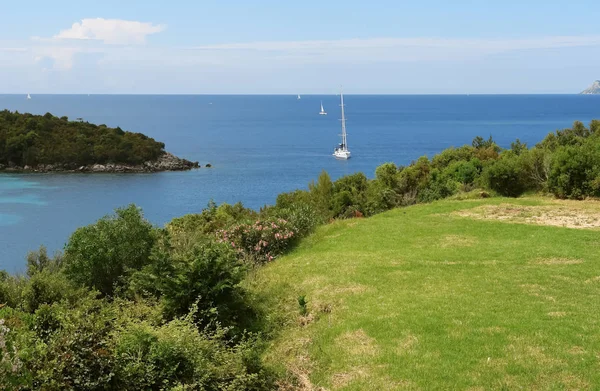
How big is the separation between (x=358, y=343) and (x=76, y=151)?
78.7m

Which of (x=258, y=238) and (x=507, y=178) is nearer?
(x=258, y=238)

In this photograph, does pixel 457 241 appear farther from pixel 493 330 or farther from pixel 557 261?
pixel 493 330

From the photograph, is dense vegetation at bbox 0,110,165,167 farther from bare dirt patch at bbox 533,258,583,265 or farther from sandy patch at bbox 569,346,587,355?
sandy patch at bbox 569,346,587,355

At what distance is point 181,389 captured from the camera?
6672 millimetres

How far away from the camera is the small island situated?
77375mm

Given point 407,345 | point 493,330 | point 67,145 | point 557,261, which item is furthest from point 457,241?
point 67,145

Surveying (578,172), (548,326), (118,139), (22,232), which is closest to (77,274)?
(548,326)

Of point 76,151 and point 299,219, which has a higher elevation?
point 76,151

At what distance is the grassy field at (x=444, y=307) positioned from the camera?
24.4 ft

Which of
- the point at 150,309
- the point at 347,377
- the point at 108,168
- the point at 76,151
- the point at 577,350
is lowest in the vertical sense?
the point at 108,168

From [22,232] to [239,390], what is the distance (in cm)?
4473

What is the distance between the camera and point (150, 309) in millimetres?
9945

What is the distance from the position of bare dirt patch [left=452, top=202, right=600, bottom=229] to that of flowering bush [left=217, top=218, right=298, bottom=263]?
22.6 feet

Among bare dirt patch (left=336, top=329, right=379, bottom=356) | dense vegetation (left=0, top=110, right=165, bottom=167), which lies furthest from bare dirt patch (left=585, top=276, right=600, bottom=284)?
dense vegetation (left=0, top=110, right=165, bottom=167)
